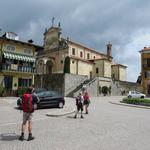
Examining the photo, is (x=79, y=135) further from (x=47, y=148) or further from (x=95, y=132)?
(x=47, y=148)

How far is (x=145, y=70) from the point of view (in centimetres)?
6594

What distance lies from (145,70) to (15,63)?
114 feet

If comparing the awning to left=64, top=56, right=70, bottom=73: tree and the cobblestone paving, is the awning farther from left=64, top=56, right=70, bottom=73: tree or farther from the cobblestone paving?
the cobblestone paving

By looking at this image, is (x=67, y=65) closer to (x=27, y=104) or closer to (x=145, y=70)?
(x=145, y=70)

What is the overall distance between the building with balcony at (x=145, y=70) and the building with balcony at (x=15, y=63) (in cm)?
3080

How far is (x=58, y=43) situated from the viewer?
64438mm

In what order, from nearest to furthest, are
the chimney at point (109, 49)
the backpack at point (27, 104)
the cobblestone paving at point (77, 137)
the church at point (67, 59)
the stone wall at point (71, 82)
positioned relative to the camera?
1. the cobblestone paving at point (77, 137)
2. the backpack at point (27, 104)
3. the stone wall at point (71, 82)
4. the church at point (67, 59)
5. the chimney at point (109, 49)

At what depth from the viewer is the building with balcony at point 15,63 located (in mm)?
41531

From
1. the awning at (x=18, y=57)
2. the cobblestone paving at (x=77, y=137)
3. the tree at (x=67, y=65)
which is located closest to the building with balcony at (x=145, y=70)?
the tree at (x=67, y=65)

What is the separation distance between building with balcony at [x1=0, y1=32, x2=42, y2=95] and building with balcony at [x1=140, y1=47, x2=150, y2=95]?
30.8 meters

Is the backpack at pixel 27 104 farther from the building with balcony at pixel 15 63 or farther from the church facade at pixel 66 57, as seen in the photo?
the church facade at pixel 66 57

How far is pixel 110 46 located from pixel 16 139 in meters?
68.5

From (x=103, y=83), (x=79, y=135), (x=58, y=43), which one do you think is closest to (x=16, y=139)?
(x=79, y=135)

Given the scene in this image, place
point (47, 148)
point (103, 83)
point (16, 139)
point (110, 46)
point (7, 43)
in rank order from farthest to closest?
point (110, 46)
point (103, 83)
point (7, 43)
point (16, 139)
point (47, 148)
